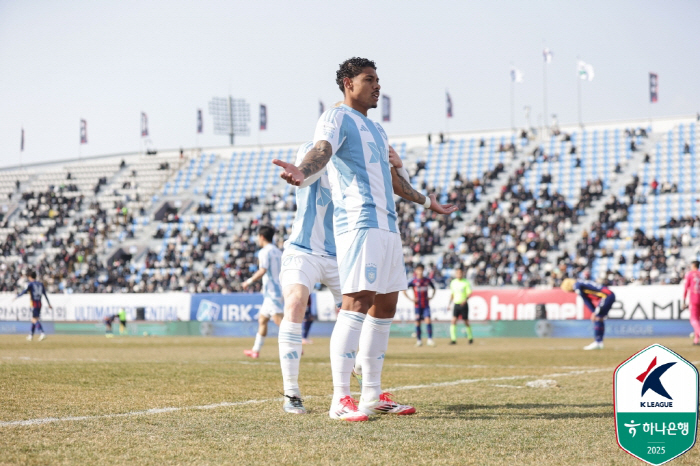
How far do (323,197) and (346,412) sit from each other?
2051 mm

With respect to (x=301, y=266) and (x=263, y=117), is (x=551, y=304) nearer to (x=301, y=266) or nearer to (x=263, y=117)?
(x=301, y=266)

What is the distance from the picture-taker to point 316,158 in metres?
5.46

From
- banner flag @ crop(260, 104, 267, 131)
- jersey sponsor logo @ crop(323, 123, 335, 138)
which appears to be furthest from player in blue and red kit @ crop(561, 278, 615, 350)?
banner flag @ crop(260, 104, 267, 131)

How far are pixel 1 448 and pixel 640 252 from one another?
31.3 metres

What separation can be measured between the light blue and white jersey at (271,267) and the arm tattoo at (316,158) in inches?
309

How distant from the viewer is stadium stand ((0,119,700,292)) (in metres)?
33.8

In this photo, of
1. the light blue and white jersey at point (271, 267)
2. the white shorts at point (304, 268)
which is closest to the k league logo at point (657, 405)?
the white shorts at point (304, 268)

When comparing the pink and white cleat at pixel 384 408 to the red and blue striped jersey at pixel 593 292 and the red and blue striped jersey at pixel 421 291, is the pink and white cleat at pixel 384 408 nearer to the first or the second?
the red and blue striped jersey at pixel 593 292

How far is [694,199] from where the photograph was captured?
3541cm

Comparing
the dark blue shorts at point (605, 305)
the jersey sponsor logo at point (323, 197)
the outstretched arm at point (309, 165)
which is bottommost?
the dark blue shorts at point (605, 305)

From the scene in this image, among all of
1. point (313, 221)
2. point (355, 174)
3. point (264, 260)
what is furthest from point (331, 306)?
point (355, 174)

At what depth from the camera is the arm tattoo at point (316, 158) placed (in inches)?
208

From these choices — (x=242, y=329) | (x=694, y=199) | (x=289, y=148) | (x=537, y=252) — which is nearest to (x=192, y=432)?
(x=242, y=329)

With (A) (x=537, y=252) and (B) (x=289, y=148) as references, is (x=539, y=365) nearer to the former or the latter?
(A) (x=537, y=252)
